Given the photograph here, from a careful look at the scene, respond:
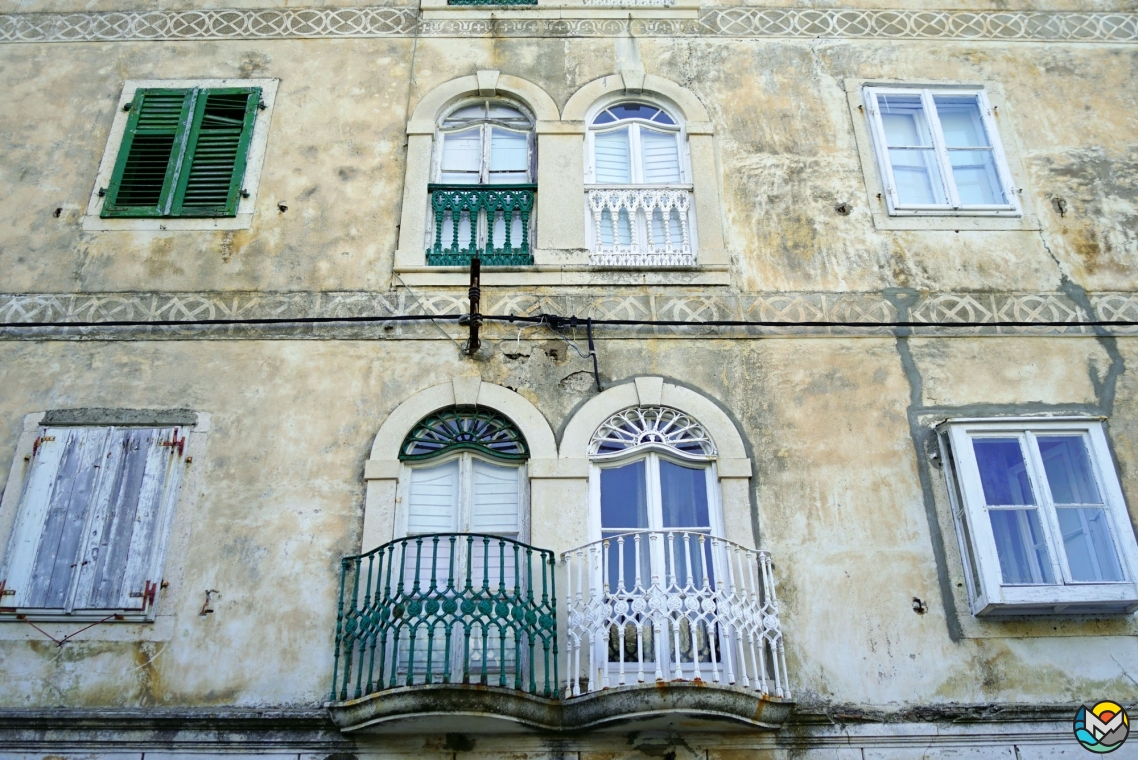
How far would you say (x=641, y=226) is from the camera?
10.8 meters

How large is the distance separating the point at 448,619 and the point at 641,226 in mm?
3989

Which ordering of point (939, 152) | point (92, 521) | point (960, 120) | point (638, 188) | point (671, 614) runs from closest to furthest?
1. point (671, 614)
2. point (92, 521)
3. point (638, 188)
4. point (939, 152)
5. point (960, 120)

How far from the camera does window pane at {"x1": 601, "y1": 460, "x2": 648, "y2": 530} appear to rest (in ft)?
30.8

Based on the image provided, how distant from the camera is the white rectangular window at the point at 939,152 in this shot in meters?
11.0

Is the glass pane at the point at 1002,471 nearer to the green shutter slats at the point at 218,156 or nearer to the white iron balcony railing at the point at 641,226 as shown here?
the white iron balcony railing at the point at 641,226

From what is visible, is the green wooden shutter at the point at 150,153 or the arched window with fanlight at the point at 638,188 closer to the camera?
the arched window with fanlight at the point at 638,188

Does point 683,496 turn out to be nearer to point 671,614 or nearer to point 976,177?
point 671,614

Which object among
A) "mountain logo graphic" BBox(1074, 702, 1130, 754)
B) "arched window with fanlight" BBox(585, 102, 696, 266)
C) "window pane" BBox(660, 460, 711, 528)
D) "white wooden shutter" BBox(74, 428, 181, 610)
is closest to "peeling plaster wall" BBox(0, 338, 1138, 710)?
"mountain logo graphic" BBox(1074, 702, 1130, 754)

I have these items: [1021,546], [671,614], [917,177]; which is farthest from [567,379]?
[917,177]

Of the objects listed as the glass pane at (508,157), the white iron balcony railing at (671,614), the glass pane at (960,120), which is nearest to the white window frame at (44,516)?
the white iron balcony railing at (671,614)

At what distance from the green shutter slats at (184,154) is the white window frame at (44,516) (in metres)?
2.23

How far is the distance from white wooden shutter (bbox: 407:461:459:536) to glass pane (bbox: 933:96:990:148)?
5.76m

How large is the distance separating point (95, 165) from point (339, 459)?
13.1ft

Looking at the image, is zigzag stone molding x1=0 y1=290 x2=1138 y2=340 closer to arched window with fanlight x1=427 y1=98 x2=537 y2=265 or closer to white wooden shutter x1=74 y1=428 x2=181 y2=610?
arched window with fanlight x1=427 y1=98 x2=537 y2=265
